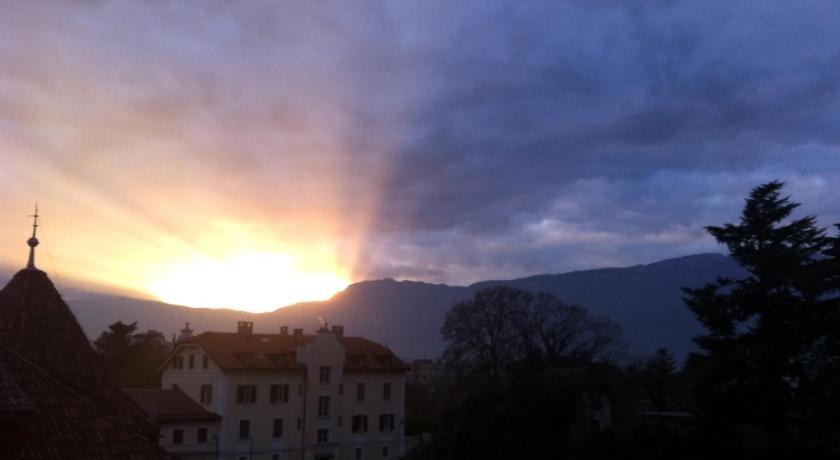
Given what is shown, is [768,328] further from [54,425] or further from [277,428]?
[277,428]

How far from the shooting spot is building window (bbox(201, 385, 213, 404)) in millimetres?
51656

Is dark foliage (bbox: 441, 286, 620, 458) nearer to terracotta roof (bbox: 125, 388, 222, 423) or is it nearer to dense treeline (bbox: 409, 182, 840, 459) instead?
dense treeline (bbox: 409, 182, 840, 459)

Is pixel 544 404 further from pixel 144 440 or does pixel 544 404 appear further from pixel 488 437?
pixel 144 440

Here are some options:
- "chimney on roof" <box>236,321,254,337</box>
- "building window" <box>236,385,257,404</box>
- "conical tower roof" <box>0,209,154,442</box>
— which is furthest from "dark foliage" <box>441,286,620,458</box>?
"conical tower roof" <box>0,209,154,442</box>

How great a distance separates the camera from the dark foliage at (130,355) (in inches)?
2657

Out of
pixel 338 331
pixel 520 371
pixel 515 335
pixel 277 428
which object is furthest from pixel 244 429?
pixel 515 335

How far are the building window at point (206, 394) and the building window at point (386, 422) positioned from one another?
15.8 meters

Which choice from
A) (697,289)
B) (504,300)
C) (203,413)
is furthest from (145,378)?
(697,289)

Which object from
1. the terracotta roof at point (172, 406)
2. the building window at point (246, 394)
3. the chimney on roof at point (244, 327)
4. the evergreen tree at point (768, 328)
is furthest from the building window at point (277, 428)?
the evergreen tree at point (768, 328)

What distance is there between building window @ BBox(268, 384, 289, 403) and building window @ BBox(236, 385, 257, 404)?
1.49 m

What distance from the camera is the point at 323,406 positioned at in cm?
5631

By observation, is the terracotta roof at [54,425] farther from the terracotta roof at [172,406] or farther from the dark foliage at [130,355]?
the dark foliage at [130,355]

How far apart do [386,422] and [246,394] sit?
566 inches

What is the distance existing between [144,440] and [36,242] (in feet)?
17.5
